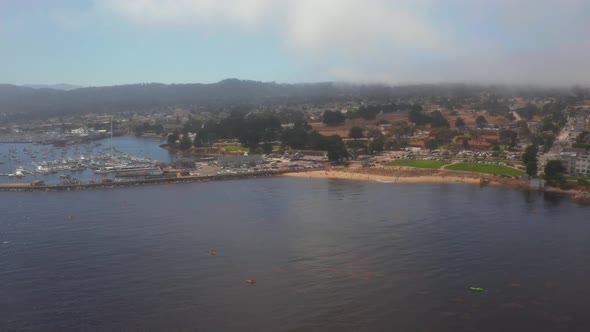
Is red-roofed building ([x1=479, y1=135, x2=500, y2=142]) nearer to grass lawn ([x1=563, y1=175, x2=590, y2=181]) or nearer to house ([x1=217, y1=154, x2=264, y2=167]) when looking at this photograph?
grass lawn ([x1=563, y1=175, x2=590, y2=181])

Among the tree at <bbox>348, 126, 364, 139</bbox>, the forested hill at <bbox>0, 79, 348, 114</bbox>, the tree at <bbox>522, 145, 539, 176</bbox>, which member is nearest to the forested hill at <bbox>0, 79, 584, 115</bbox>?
the forested hill at <bbox>0, 79, 348, 114</bbox>

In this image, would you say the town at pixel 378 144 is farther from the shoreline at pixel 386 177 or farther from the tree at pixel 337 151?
the shoreline at pixel 386 177

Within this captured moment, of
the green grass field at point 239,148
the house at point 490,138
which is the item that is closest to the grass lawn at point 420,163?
the house at point 490,138

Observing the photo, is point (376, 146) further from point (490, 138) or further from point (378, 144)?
point (490, 138)

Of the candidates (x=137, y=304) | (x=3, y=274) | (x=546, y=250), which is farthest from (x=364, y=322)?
(x=3, y=274)

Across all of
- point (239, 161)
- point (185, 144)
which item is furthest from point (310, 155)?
point (185, 144)

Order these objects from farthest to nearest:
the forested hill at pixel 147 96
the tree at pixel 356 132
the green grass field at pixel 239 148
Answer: the forested hill at pixel 147 96, the tree at pixel 356 132, the green grass field at pixel 239 148
